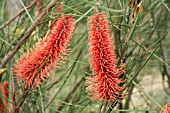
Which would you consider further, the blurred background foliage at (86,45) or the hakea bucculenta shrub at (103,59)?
the blurred background foliage at (86,45)

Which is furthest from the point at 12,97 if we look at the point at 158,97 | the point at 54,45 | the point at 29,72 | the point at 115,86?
the point at 158,97

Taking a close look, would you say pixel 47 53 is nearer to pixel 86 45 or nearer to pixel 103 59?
pixel 103 59

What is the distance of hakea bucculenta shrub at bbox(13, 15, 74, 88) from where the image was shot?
1.12 metres

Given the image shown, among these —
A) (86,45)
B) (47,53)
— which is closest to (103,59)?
(47,53)

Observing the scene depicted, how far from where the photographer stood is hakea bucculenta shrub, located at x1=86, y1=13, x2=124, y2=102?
1021mm

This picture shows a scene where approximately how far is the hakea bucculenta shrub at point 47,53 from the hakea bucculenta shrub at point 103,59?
3.4 inches

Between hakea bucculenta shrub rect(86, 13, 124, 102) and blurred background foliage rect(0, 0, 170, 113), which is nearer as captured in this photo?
hakea bucculenta shrub rect(86, 13, 124, 102)

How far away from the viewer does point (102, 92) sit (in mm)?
1069

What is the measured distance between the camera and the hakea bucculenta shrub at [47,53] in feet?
3.66

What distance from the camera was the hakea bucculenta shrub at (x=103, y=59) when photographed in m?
1.02

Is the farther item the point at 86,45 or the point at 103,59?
the point at 86,45

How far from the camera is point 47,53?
3.68ft

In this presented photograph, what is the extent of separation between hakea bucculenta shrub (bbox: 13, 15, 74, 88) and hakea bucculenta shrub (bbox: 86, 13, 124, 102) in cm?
9

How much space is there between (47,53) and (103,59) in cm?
18
